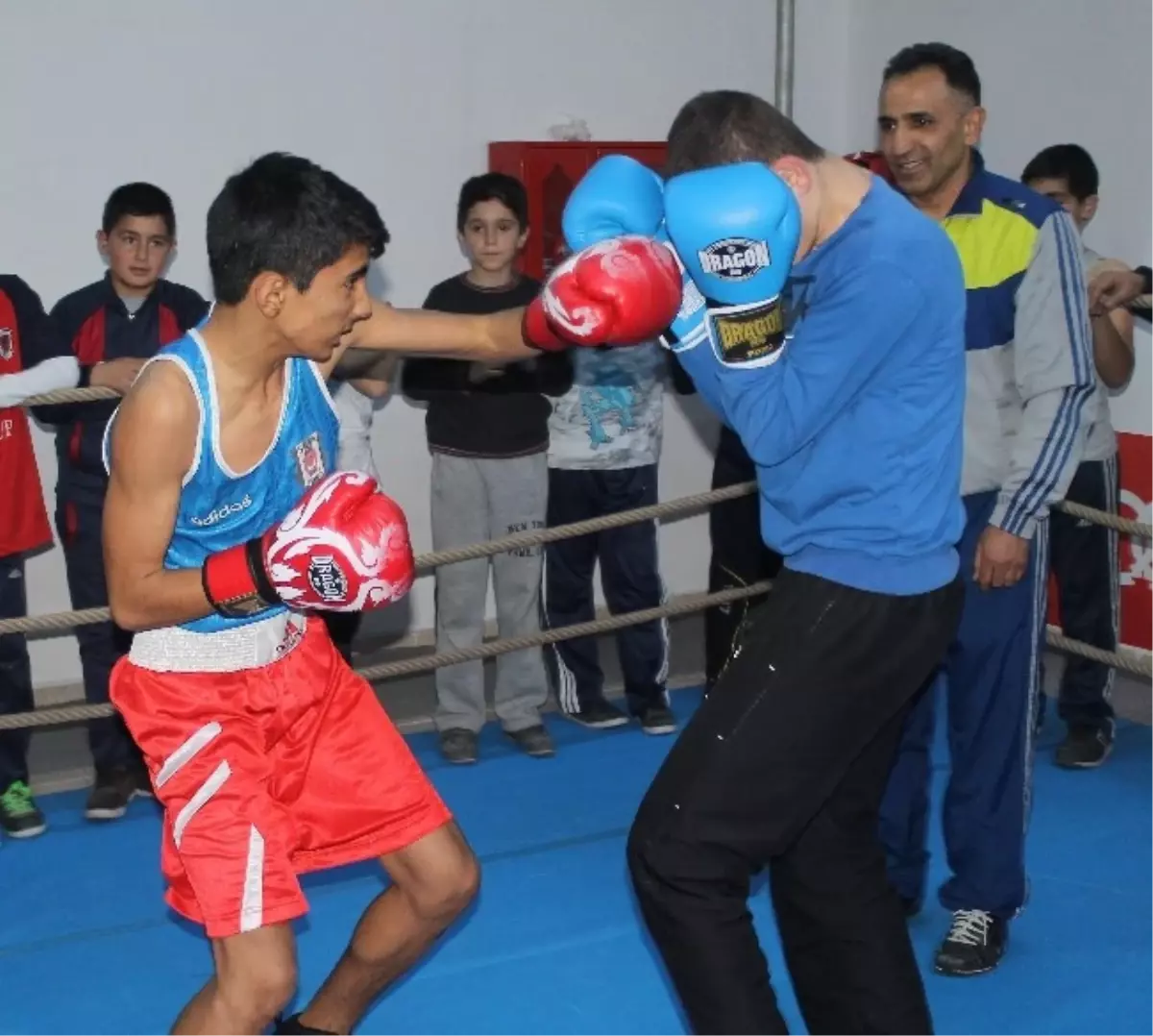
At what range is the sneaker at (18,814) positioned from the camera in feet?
12.5

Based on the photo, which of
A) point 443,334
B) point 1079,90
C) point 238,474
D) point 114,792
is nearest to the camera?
point 238,474

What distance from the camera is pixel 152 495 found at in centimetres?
215

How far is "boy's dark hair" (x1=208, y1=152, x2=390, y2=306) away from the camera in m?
2.19

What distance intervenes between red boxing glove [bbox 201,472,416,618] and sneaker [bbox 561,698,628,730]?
8.10 ft

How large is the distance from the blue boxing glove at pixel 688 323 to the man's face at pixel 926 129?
75 centimetres

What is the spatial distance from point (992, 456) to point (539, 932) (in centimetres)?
126

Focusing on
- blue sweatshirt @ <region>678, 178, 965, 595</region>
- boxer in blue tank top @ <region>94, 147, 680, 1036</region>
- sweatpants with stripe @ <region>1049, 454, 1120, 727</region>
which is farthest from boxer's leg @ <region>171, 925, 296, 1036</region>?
sweatpants with stripe @ <region>1049, 454, 1120, 727</region>

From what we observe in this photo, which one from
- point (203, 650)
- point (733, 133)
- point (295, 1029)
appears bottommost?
point (295, 1029)

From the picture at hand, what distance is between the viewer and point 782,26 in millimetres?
5711

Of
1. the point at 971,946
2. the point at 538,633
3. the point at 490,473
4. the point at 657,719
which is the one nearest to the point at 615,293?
the point at 971,946

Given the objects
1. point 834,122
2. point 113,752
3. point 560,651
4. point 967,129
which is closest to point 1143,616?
point 560,651

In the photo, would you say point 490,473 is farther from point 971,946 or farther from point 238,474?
point 238,474

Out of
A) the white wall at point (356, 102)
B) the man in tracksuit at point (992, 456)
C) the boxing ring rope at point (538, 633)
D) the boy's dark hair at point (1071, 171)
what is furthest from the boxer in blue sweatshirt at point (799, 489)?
the white wall at point (356, 102)

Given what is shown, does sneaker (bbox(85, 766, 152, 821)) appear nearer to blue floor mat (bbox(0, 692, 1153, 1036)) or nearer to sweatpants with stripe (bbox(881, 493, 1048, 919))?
blue floor mat (bbox(0, 692, 1153, 1036))
